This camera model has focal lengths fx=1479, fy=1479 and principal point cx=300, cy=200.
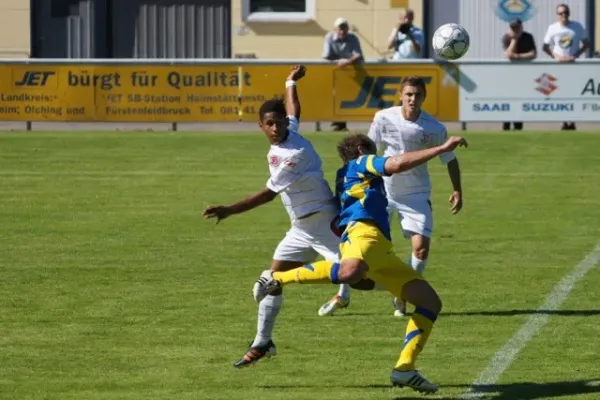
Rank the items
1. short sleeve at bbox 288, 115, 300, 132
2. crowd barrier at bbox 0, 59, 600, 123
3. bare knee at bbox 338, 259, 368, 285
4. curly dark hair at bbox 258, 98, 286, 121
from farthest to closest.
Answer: crowd barrier at bbox 0, 59, 600, 123, short sleeve at bbox 288, 115, 300, 132, curly dark hair at bbox 258, 98, 286, 121, bare knee at bbox 338, 259, 368, 285

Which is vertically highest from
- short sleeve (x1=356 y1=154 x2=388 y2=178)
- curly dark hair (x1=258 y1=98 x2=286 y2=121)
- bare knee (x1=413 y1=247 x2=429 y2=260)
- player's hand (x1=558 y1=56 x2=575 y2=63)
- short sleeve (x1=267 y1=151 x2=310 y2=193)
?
player's hand (x1=558 y1=56 x2=575 y2=63)

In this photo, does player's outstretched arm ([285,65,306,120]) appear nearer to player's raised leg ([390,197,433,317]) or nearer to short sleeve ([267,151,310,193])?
short sleeve ([267,151,310,193])

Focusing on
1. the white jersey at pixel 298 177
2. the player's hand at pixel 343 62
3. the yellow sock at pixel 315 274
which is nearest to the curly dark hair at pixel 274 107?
the white jersey at pixel 298 177

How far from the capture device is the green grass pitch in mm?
9688

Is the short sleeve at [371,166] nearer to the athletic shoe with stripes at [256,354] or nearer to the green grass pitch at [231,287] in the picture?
the green grass pitch at [231,287]

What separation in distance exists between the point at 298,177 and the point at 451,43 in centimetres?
579

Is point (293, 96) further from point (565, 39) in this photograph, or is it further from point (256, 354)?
point (565, 39)

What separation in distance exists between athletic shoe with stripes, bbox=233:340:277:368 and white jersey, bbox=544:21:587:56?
19.8m

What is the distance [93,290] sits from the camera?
13297 millimetres

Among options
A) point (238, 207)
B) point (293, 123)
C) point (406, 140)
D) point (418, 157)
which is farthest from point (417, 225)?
point (418, 157)

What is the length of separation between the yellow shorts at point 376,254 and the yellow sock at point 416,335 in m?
0.20

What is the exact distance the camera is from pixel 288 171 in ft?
33.1

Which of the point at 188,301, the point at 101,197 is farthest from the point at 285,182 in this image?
the point at 101,197

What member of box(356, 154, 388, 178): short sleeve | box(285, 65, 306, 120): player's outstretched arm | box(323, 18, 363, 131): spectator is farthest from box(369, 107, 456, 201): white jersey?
box(323, 18, 363, 131): spectator
